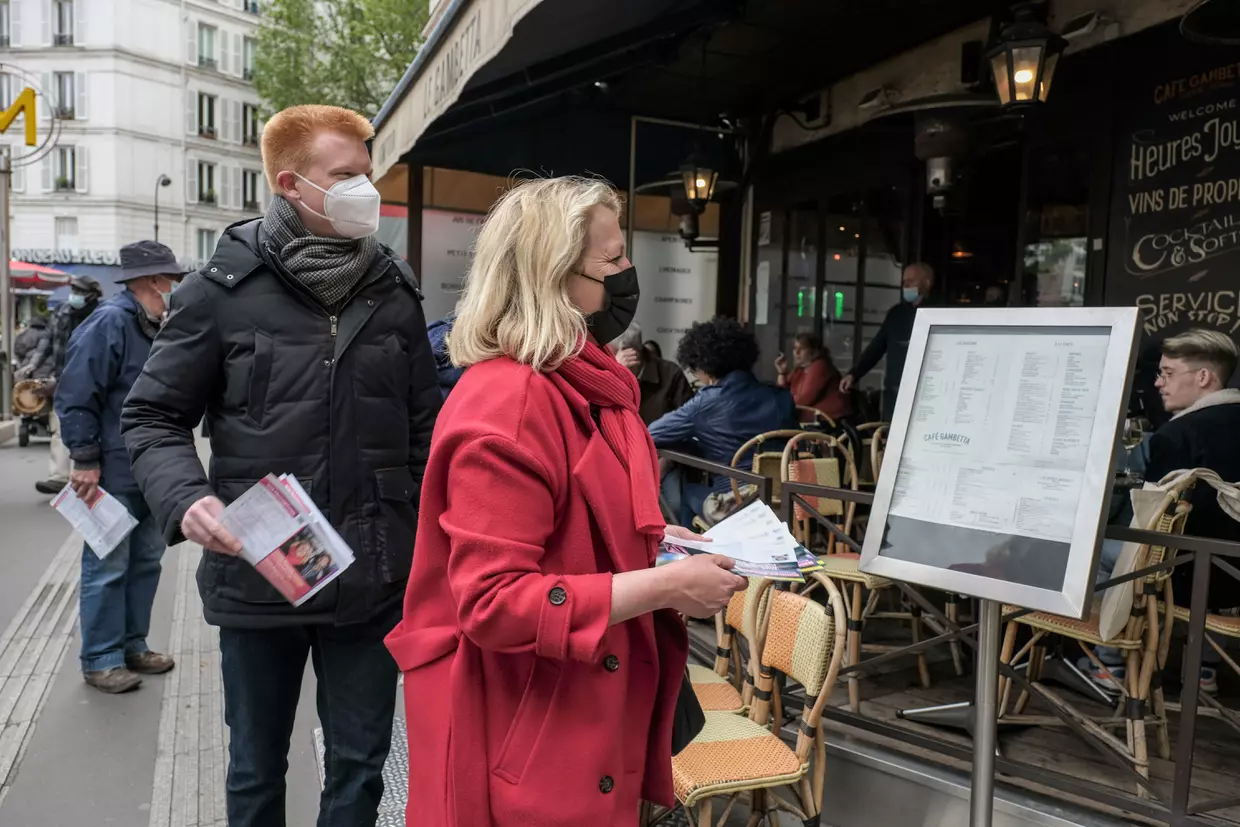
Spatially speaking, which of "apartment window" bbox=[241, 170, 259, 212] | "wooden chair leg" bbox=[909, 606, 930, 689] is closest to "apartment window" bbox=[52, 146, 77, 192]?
"apartment window" bbox=[241, 170, 259, 212]

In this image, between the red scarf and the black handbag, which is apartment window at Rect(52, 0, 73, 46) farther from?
the black handbag

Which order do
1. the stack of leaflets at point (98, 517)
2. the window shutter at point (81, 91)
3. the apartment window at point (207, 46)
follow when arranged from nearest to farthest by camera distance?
1. the stack of leaflets at point (98, 517)
2. the window shutter at point (81, 91)
3. the apartment window at point (207, 46)

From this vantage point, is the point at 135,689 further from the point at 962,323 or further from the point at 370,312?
the point at 962,323

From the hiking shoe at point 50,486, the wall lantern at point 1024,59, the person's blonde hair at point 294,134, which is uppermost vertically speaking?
the wall lantern at point 1024,59

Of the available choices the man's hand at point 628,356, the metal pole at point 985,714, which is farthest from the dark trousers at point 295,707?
the man's hand at point 628,356

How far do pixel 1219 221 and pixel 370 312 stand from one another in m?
5.10

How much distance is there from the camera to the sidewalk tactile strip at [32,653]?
3.83 m

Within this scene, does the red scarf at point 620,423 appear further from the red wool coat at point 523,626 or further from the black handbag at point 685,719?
the black handbag at point 685,719

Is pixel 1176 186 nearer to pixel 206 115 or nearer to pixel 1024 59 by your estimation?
pixel 1024 59

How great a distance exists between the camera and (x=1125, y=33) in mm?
5602

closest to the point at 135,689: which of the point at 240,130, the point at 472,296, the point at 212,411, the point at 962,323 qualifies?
the point at 212,411

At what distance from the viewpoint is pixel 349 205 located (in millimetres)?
2307

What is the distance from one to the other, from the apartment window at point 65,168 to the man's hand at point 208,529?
140ft

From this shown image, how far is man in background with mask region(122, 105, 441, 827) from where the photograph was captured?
221 cm
